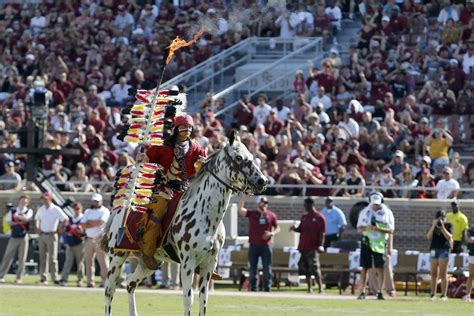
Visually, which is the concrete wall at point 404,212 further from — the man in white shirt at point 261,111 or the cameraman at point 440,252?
the cameraman at point 440,252

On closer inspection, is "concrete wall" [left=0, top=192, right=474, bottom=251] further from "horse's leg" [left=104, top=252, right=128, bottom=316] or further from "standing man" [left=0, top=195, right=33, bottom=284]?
"horse's leg" [left=104, top=252, right=128, bottom=316]

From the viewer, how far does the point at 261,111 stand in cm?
3734

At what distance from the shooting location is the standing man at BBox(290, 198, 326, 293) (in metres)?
31.0

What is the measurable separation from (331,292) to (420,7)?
10355 mm

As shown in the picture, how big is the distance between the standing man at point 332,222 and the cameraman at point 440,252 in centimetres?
384

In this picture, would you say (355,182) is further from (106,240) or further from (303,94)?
(106,240)

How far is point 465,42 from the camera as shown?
123ft

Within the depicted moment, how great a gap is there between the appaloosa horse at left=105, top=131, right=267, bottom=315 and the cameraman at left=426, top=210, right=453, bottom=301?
10614mm

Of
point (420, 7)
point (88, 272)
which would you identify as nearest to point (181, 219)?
point (88, 272)

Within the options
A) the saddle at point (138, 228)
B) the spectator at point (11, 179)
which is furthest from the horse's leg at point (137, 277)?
the spectator at point (11, 179)

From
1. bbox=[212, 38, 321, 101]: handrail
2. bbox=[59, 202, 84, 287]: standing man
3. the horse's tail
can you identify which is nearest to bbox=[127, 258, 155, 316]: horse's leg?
the horse's tail

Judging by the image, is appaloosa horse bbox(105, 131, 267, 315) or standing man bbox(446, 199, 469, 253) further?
standing man bbox(446, 199, 469, 253)

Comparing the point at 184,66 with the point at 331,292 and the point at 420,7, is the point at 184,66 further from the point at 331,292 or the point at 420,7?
the point at 331,292

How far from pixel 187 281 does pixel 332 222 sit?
14.5 m
